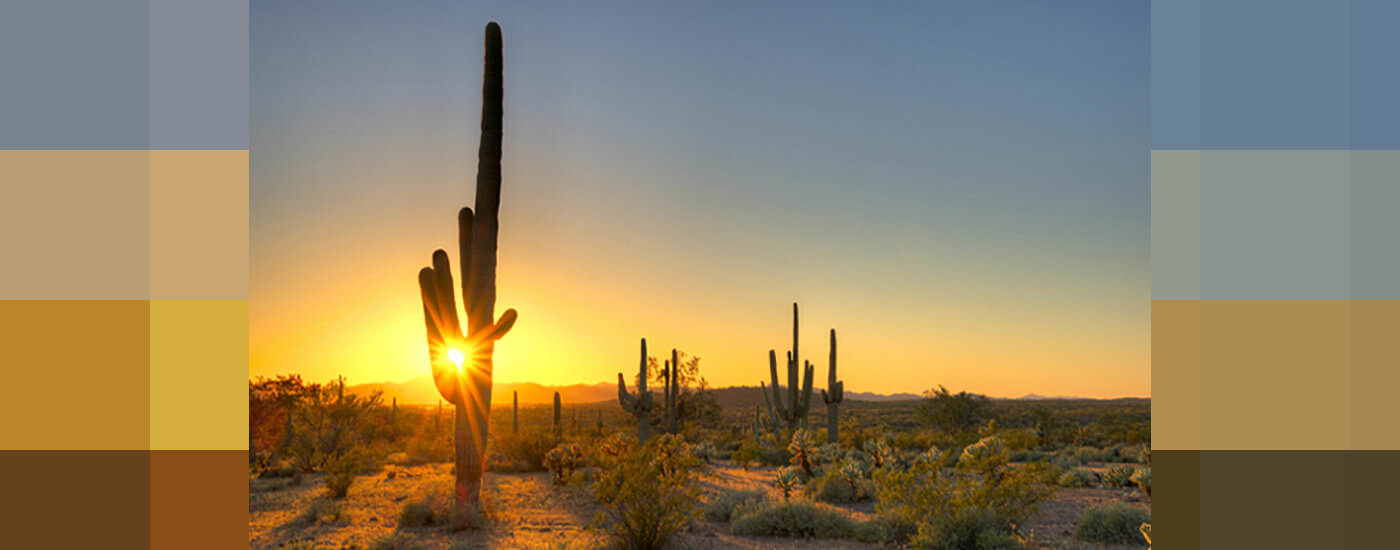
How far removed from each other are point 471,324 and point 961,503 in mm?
8713

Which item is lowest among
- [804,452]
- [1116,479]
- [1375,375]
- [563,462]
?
[563,462]

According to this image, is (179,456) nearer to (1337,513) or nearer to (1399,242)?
(1337,513)

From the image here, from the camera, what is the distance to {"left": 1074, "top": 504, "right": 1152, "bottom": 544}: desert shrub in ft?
44.0

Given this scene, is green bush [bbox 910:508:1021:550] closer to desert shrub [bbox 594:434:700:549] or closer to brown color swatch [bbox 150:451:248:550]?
desert shrub [bbox 594:434:700:549]

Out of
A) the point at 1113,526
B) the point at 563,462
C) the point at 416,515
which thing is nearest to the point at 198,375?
the point at 416,515

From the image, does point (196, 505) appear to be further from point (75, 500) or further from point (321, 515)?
point (321, 515)

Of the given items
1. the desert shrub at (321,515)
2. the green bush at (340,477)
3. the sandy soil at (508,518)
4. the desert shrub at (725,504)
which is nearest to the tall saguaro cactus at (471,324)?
the sandy soil at (508,518)

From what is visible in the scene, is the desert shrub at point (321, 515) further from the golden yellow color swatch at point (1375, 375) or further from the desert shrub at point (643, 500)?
the golden yellow color swatch at point (1375, 375)

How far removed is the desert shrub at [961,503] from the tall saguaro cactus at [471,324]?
701 cm

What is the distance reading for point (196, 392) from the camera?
5.89 metres

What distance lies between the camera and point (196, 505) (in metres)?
5.67

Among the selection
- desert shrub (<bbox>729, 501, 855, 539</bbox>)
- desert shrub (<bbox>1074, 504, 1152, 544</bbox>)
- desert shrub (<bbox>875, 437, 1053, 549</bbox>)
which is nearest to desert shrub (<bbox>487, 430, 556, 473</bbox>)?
desert shrub (<bbox>729, 501, 855, 539</bbox>)

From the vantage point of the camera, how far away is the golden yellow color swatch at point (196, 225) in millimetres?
6004

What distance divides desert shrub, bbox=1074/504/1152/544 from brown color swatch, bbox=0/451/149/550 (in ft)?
42.7
